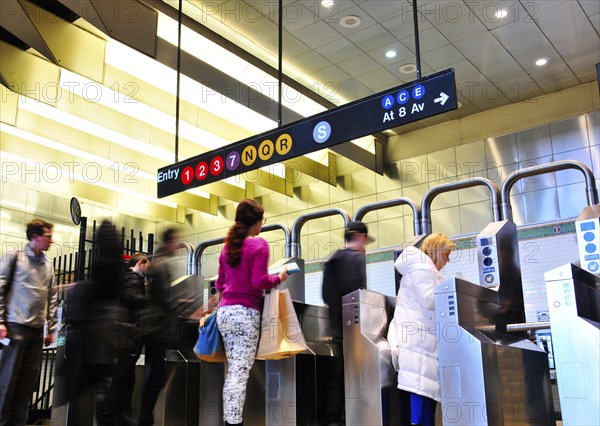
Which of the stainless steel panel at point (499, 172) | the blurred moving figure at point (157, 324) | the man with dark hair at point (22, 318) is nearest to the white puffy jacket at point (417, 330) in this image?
the blurred moving figure at point (157, 324)

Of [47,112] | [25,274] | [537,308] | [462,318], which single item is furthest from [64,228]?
[462,318]

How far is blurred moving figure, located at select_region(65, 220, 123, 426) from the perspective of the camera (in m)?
3.69

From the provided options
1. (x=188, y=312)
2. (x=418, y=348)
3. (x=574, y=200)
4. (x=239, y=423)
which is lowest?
(x=239, y=423)

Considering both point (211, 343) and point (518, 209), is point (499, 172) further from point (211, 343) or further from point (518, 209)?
point (211, 343)

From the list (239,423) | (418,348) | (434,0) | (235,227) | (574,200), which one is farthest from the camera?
(574,200)

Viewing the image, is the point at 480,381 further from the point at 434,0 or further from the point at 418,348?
the point at 434,0

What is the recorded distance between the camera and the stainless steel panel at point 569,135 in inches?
343

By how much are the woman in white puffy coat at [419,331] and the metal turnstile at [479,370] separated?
0.11 metres

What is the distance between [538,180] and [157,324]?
6.62 metres

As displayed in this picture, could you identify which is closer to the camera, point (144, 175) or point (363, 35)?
point (363, 35)

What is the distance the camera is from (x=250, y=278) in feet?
12.4

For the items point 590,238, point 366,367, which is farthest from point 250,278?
point 590,238

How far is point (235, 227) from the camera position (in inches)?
154

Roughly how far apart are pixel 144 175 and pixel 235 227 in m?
7.43
